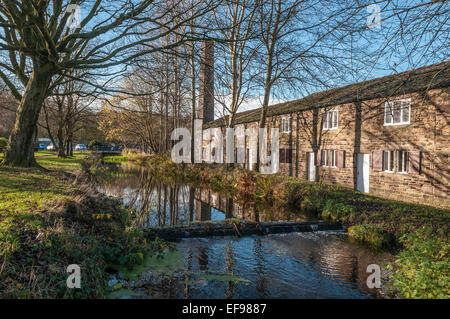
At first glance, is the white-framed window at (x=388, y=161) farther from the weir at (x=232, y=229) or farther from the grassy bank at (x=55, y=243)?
the grassy bank at (x=55, y=243)

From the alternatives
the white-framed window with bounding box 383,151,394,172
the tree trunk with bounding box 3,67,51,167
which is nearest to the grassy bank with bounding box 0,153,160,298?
the tree trunk with bounding box 3,67,51,167

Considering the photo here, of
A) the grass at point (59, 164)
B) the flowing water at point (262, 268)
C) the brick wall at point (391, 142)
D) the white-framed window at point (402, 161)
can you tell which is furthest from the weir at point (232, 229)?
the grass at point (59, 164)

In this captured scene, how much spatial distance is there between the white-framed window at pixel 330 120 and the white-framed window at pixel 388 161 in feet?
11.6

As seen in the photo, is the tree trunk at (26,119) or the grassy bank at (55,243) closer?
the grassy bank at (55,243)

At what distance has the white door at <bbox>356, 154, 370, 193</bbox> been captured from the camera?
14.5 meters

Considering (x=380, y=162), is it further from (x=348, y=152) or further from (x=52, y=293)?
(x=52, y=293)

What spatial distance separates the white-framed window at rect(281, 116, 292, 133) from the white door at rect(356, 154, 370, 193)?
21.1 feet

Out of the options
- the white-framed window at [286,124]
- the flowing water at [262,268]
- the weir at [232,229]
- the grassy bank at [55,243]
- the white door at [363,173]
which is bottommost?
the flowing water at [262,268]

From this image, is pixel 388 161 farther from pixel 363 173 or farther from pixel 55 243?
pixel 55 243

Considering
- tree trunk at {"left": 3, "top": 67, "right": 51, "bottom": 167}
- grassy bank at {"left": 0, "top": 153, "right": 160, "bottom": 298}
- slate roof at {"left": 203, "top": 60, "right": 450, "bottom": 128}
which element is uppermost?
slate roof at {"left": 203, "top": 60, "right": 450, "bottom": 128}

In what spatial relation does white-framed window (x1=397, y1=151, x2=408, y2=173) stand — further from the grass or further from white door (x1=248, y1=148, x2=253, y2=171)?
the grass

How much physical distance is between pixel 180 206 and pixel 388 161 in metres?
9.84

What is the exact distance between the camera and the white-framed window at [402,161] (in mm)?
12711
